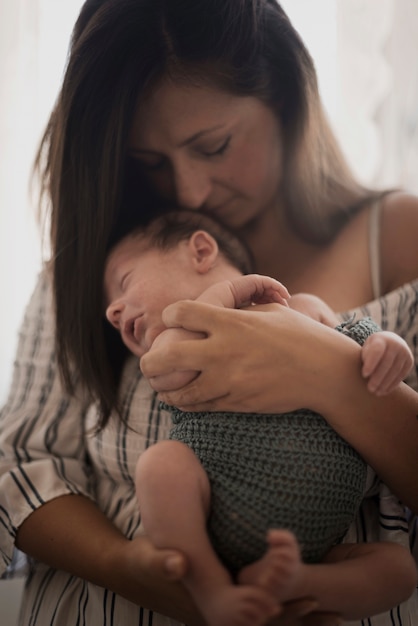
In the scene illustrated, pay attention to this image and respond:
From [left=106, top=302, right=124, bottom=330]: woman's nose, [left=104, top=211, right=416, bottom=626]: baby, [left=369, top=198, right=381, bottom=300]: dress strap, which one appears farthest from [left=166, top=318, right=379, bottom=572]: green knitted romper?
[left=369, top=198, right=381, bottom=300]: dress strap

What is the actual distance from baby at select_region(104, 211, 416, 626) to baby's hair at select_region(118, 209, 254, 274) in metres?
0.11

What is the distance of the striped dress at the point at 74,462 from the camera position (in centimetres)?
84

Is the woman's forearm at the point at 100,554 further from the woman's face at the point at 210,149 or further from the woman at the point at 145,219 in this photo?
the woman's face at the point at 210,149

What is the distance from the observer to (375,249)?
1.01m

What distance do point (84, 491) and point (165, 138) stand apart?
0.53m

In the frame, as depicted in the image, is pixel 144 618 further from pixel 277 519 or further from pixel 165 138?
pixel 165 138

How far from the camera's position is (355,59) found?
1.20 meters

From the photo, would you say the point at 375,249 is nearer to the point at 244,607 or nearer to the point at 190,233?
the point at 190,233

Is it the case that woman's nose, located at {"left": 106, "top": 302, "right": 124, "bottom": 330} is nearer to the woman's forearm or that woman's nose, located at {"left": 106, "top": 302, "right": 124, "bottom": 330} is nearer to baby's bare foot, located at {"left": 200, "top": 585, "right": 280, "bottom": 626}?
the woman's forearm

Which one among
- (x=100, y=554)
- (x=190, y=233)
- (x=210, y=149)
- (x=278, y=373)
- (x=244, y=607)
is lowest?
(x=100, y=554)

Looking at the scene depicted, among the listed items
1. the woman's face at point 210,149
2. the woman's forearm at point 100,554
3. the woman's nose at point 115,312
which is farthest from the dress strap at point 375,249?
the woman's forearm at point 100,554

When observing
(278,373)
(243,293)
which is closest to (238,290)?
(243,293)

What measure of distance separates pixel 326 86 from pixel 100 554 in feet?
2.91

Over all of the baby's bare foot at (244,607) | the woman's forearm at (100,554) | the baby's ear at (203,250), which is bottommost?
the woman's forearm at (100,554)
